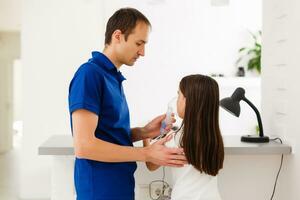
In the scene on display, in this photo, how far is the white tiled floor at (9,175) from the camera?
17.0ft

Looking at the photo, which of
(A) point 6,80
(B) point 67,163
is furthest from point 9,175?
(B) point 67,163

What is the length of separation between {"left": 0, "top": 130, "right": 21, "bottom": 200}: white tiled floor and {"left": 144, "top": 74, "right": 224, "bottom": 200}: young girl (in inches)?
149

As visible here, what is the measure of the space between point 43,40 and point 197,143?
364 cm

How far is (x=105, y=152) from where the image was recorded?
1436mm

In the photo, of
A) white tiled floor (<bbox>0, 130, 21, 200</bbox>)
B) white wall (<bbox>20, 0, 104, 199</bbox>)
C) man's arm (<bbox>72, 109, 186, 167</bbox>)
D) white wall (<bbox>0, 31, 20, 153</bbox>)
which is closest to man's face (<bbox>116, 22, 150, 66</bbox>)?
man's arm (<bbox>72, 109, 186, 167</bbox>)

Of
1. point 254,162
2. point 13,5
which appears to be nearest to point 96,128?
point 254,162

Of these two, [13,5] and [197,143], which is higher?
[13,5]

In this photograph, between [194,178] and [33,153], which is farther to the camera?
[33,153]

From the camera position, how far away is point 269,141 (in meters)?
2.24

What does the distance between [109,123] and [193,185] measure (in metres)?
0.43

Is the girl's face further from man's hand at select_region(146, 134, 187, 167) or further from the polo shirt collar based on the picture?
the polo shirt collar

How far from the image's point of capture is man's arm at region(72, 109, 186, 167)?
1398mm

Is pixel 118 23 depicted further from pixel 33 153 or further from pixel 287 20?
pixel 33 153

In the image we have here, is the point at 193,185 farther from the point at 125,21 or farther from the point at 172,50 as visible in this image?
the point at 172,50
